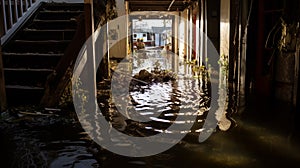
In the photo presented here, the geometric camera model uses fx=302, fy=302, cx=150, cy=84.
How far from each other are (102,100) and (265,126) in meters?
2.83

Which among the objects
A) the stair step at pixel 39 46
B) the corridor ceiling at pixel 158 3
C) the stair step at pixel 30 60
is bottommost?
the stair step at pixel 30 60

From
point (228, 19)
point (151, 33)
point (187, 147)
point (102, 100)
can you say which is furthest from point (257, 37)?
point (151, 33)

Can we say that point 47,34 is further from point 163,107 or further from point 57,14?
point 163,107

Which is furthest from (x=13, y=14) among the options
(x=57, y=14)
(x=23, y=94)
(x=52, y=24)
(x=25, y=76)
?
(x=23, y=94)

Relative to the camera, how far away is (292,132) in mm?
3719

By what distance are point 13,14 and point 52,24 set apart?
836 mm

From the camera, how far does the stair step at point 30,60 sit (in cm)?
568

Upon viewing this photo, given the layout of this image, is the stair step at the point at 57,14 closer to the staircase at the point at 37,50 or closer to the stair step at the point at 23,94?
the staircase at the point at 37,50

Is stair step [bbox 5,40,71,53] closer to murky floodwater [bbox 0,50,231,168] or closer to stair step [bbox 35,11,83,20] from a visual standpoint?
murky floodwater [bbox 0,50,231,168]

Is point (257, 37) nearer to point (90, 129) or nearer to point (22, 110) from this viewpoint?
point (90, 129)

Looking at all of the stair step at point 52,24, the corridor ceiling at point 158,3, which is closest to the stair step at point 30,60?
the stair step at point 52,24

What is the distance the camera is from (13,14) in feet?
21.6

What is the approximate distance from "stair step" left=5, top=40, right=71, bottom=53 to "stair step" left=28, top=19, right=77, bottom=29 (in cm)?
79

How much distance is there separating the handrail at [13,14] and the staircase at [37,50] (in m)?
0.11
